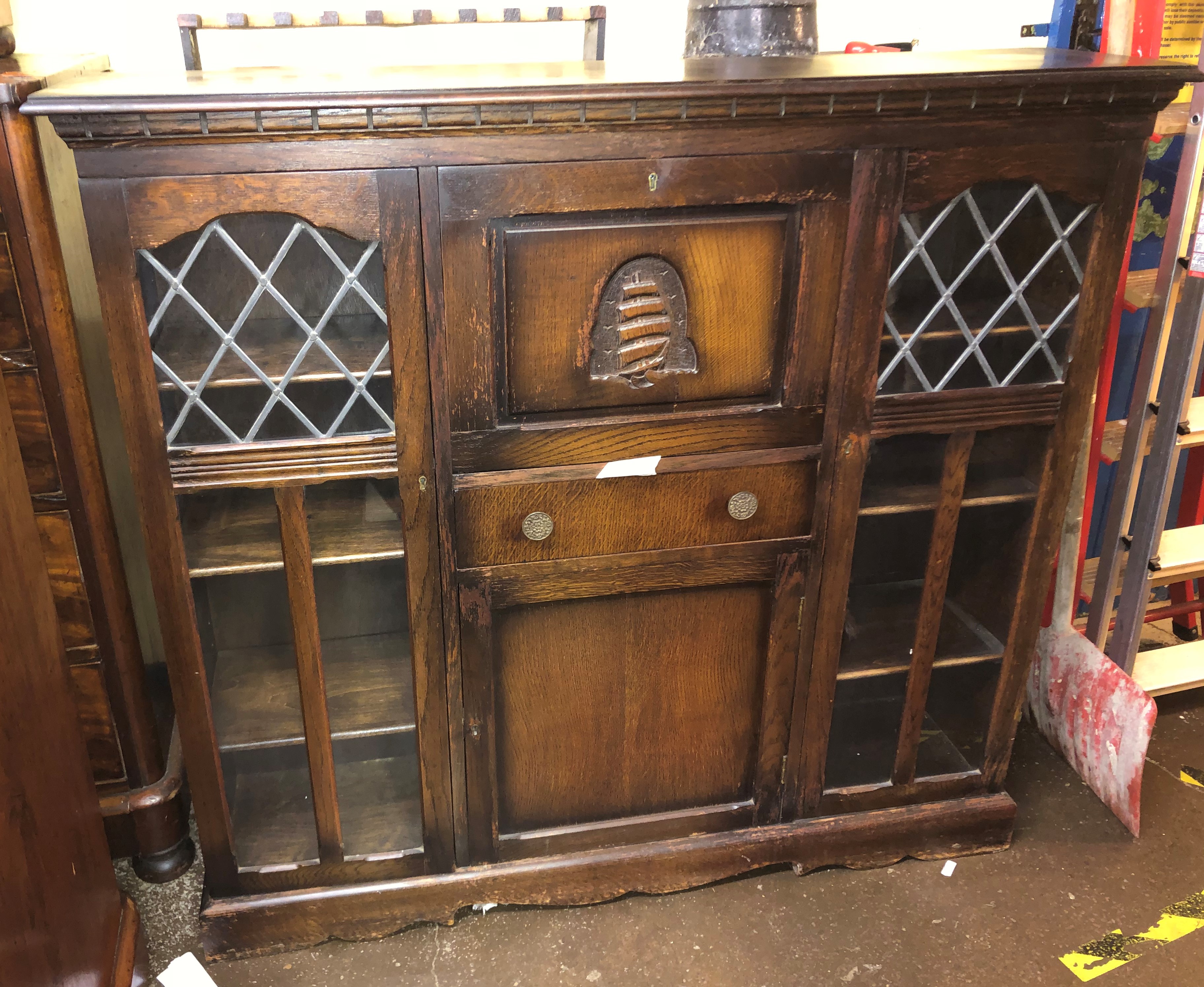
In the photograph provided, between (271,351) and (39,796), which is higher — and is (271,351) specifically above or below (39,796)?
above

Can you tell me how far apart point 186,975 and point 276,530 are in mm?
806

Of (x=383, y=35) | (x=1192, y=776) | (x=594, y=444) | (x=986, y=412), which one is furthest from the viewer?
(x=1192, y=776)

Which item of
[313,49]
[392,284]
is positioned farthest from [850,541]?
[313,49]

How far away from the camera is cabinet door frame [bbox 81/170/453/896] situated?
3.95 feet

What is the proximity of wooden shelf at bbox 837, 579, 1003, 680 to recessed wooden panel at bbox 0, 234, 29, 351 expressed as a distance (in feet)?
4.54

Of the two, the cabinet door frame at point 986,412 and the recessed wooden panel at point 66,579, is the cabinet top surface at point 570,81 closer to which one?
the cabinet door frame at point 986,412

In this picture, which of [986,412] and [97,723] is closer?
[986,412]

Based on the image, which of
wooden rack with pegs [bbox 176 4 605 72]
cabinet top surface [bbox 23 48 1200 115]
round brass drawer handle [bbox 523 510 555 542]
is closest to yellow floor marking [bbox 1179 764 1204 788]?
cabinet top surface [bbox 23 48 1200 115]

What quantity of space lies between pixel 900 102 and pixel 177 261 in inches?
39.2

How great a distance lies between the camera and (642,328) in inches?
53.9

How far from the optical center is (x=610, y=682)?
1.61 metres

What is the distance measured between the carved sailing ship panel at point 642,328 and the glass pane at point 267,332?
0.31m

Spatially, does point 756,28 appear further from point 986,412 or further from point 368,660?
point 368,660

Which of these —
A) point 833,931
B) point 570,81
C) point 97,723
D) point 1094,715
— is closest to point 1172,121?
point 1094,715
